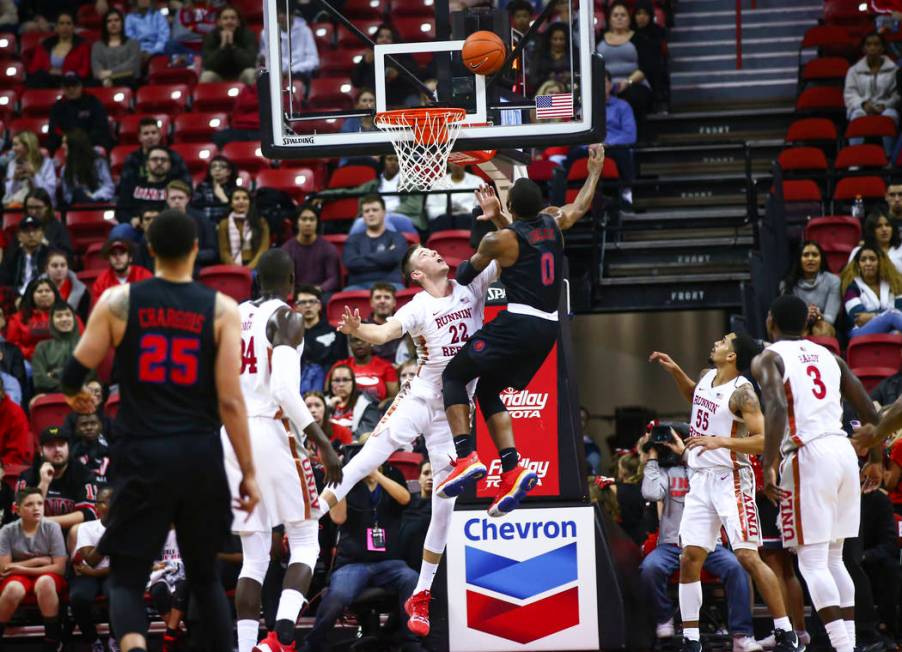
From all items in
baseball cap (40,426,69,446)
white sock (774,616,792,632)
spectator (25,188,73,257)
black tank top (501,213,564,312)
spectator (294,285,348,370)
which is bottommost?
white sock (774,616,792,632)

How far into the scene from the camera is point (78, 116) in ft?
56.8

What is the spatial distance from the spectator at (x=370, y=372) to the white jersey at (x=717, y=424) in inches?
123

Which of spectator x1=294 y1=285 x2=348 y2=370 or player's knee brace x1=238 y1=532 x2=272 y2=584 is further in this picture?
spectator x1=294 y1=285 x2=348 y2=370

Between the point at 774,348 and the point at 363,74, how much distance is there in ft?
29.7

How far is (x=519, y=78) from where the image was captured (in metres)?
10.6

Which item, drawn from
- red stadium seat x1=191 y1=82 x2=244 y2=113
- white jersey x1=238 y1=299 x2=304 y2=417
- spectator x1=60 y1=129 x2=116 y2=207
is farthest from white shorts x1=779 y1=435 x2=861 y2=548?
red stadium seat x1=191 y1=82 x2=244 y2=113

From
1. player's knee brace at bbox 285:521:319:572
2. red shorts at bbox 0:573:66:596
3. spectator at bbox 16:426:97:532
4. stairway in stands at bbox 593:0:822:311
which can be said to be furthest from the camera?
stairway in stands at bbox 593:0:822:311

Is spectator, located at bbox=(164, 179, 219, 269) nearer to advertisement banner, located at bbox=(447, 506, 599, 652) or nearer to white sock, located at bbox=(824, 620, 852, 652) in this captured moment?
advertisement banner, located at bbox=(447, 506, 599, 652)

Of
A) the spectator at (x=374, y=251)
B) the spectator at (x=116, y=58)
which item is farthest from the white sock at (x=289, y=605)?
the spectator at (x=116, y=58)

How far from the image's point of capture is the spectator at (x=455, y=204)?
14.6 metres

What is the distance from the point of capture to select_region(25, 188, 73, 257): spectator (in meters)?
15.1

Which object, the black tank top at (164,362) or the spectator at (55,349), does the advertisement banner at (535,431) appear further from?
the spectator at (55,349)

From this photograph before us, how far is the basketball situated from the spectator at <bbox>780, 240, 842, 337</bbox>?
5.00 metres

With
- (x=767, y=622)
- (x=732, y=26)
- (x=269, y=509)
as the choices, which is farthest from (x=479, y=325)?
(x=732, y=26)
